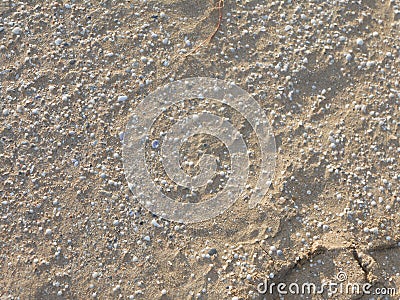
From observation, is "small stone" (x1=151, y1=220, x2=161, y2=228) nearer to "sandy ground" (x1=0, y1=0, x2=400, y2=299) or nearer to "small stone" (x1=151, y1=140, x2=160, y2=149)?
"sandy ground" (x1=0, y1=0, x2=400, y2=299)

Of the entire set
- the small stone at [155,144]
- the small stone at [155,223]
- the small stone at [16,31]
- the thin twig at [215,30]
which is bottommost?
the small stone at [155,223]

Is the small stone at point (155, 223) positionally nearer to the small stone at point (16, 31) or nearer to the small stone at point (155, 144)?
the small stone at point (155, 144)

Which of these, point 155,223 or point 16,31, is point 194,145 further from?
point 16,31

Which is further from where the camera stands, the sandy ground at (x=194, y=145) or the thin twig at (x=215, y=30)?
the thin twig at (x=215, y=30)

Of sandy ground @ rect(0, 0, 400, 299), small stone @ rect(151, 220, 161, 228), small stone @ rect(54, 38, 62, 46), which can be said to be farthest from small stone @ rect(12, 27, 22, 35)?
small stone @ rect(151, 220, 161, 228)

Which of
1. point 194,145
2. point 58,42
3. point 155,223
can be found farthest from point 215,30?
point 155,223

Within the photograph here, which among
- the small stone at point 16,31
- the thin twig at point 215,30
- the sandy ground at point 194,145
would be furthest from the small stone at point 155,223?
the small stone at point 16,31

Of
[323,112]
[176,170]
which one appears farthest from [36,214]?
[323,112]

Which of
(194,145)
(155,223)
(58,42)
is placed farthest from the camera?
(58,42)
